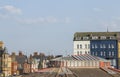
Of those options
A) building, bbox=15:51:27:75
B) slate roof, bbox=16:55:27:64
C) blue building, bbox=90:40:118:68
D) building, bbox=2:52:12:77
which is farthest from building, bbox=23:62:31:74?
blue building, bbox=90:40:118:68

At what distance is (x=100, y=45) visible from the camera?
6166 inches

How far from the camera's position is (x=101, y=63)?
10381cm

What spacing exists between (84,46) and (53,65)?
171 feet

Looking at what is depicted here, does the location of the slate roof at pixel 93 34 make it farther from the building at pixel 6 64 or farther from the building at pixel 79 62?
the building at pixel 79 62

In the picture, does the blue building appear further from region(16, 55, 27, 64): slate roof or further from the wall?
region(16, 55, 27, 64): slate roof

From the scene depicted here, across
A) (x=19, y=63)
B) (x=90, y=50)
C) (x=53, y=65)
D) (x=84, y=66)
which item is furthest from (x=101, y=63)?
(x=19, y=63)

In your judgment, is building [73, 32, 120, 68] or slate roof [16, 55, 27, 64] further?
slate roof [16, 55, 27, 64]

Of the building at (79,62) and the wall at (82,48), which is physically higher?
the wall at (82,48)

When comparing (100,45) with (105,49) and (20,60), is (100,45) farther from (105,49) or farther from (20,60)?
(20,60)

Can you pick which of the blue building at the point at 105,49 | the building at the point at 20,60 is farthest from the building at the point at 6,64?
the blue building at the point at 105,49

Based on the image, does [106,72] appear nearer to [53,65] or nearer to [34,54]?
[53,65]

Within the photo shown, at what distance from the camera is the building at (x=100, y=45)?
154 m

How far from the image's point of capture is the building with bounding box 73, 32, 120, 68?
15438 cm

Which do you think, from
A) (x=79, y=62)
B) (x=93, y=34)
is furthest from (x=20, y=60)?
(x=79, y=62)
